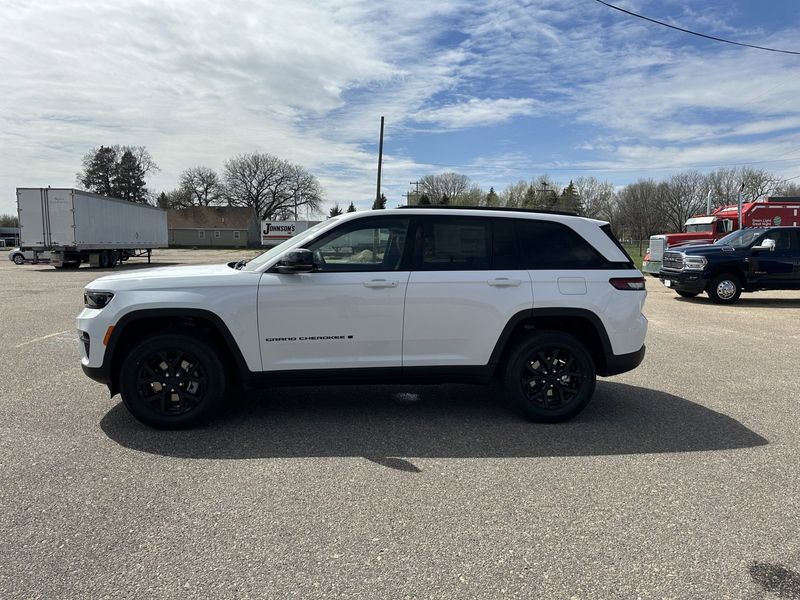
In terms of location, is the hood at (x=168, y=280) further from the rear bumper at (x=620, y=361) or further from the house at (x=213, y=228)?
the house at (x=213, y=228)

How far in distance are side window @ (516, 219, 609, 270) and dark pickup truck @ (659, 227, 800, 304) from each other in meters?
10.2

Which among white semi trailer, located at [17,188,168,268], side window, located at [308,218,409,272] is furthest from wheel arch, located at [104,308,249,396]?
white semi trailer, located at [17,188,168,268]

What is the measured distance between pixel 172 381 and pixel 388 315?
1.84 meters

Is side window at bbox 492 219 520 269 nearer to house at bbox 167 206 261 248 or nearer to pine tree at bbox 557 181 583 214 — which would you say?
pine tree at bbox 557 181 583 214

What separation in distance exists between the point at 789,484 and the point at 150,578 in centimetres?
388

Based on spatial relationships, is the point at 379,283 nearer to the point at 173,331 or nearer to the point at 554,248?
the point at 554,248

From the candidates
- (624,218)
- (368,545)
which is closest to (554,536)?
(368,545)

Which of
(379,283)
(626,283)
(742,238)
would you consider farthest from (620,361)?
(742,238)

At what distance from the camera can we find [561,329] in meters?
4.87

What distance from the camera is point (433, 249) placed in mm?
4621

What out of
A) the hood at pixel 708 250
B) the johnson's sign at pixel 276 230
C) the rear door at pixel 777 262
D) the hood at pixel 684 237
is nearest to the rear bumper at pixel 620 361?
the hood at pixel 708 250

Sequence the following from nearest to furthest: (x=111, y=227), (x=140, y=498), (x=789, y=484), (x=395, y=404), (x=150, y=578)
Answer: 1. (x=150, y=578)
2. (x=140, y=498)
3. (x=789, y=484)
4. (x=395, y=404)
5. (x=111, y=227)

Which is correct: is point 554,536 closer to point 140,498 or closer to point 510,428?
point 510,428

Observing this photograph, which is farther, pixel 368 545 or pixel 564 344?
pixel 564 344
